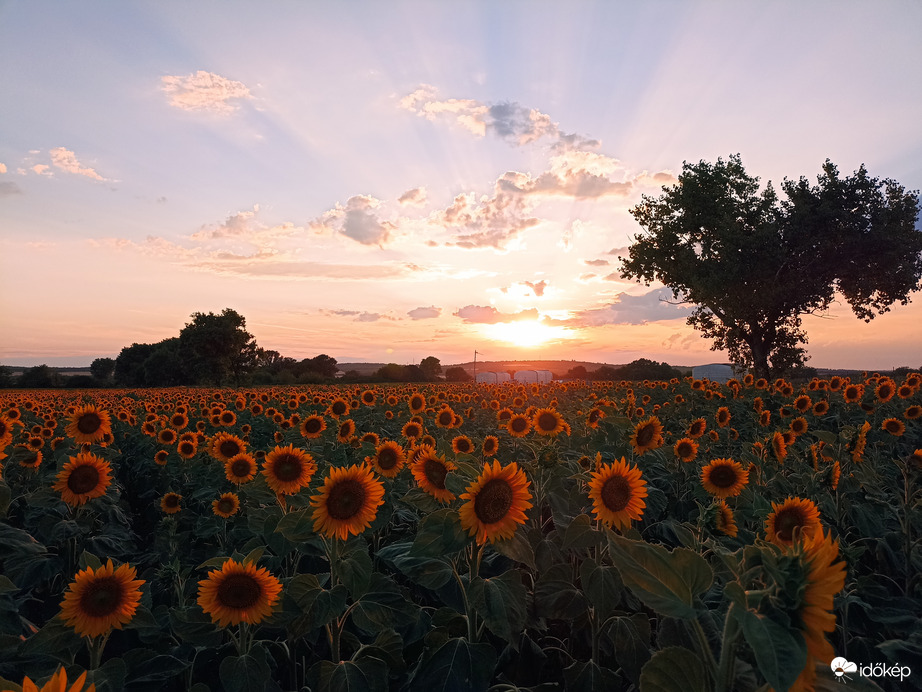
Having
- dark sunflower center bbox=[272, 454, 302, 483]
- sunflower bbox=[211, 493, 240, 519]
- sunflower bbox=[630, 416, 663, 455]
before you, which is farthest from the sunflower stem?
sunflower bbox=[211, 493, 240, 519]

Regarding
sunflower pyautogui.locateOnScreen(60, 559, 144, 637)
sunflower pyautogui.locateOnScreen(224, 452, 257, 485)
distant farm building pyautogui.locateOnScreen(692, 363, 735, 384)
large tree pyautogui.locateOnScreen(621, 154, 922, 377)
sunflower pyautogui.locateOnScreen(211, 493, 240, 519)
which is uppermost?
large tree pyautogui.locateOnScreen(621, 154, 922, 377)

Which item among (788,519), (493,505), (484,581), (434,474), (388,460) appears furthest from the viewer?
(388,460)

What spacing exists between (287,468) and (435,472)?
1582mm

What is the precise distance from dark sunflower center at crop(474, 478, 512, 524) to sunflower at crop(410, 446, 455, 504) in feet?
1.63

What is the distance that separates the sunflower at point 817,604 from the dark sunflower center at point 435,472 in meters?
2.15

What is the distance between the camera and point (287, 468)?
165 inches

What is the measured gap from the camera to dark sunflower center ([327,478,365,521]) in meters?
2.88

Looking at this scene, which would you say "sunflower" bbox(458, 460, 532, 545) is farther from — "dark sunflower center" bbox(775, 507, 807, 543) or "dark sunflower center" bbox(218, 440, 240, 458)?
"dark sunflower center" bbox(218, 440, 240, 458)

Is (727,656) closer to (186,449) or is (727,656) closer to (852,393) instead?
(186,449)

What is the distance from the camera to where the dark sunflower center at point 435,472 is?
3195mm

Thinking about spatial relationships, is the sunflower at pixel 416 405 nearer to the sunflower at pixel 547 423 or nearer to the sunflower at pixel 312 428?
the sunflower at pixel 312 428

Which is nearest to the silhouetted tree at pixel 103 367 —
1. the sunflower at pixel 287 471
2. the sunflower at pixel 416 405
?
the sunflower at pixel 416 405

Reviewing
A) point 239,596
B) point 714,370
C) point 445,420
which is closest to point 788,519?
point 239,596

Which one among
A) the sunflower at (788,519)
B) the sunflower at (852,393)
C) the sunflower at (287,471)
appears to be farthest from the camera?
the sunflower at (852,393)
